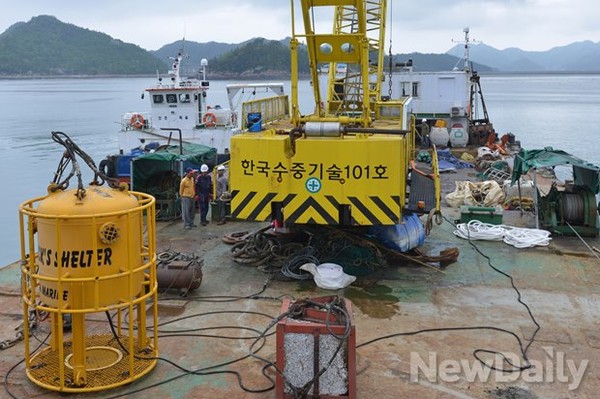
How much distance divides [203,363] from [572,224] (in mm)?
8092

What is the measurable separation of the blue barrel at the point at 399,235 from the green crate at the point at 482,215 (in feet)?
8.11

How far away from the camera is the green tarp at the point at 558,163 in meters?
10.9

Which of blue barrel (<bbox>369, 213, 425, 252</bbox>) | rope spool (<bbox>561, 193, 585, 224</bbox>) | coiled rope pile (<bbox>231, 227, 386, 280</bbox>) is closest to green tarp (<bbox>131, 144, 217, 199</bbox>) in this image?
coiled rope pile (<bbox>231, 227, 386, 280</bbox>)

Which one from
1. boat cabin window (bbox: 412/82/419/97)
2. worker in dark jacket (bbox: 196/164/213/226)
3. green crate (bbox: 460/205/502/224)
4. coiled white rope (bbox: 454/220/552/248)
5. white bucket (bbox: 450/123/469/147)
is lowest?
coiled white rope (bbox: 454/220/552/248)

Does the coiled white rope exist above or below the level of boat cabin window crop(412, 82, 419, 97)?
below

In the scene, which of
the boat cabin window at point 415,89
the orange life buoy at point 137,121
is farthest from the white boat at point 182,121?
the boat cabin window at point 415,89

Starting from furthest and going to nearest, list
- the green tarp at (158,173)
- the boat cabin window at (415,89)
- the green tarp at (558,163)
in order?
the boat cabin window at (415,89), the green tarp at (158,173), the green tarp at (558,163)

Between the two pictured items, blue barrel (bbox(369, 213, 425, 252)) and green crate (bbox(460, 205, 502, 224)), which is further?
green crate (bbox(460, 205, 502, 224))

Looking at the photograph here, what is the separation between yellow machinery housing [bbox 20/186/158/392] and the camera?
17.3 ft

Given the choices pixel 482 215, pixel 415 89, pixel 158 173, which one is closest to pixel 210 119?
pixel 415 89

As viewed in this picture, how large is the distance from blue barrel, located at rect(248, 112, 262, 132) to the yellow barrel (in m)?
4.24

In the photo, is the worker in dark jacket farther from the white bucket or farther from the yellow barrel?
the white bucket

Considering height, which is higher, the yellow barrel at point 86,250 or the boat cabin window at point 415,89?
the boat cabin window at point 415,89

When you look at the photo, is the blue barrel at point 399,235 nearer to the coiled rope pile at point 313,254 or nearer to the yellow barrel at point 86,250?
the coiled rope pile at point 313,254
